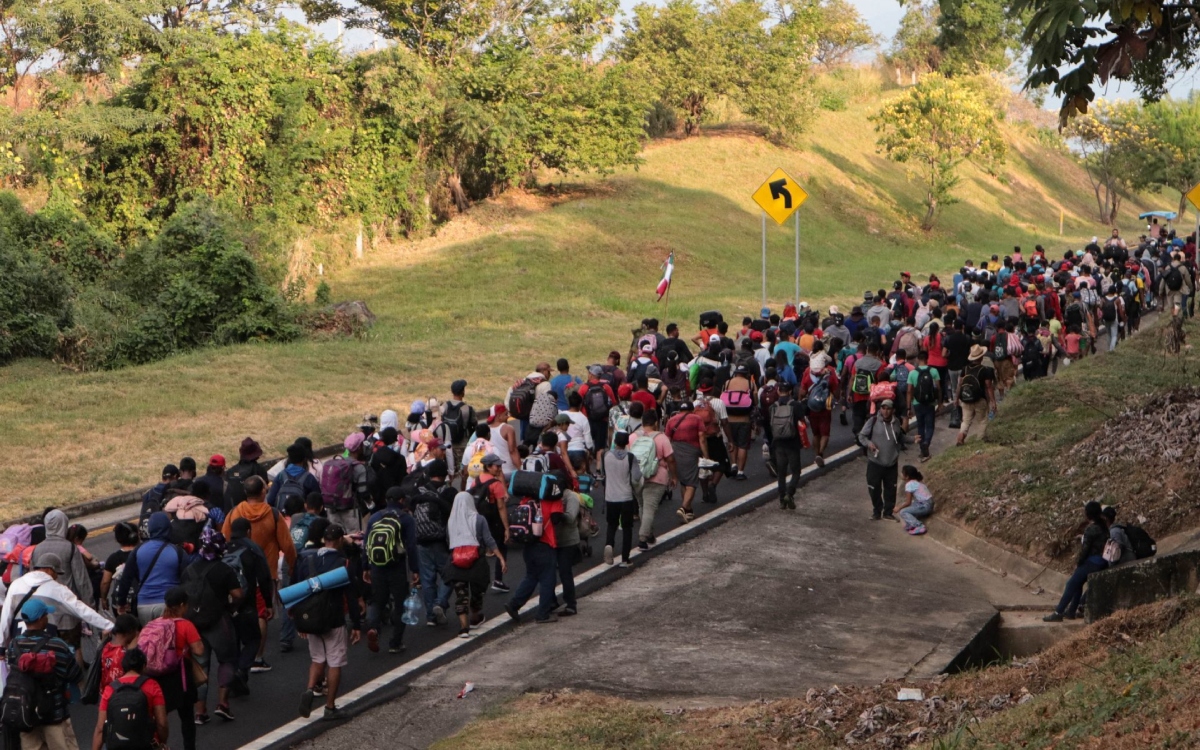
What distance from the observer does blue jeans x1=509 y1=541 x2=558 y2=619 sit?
11.7 meters

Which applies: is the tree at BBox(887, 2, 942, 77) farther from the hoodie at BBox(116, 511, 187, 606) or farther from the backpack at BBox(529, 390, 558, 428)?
the hoodie at BBox(116, 511, 187, 606)

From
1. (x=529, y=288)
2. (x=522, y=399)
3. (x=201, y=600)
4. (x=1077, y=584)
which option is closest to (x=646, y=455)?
(x=522, y=399)

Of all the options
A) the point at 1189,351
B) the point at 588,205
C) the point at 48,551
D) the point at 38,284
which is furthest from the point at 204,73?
the point at 48,551

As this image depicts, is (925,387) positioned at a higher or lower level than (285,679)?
higher

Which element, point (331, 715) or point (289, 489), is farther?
point (289, 489)

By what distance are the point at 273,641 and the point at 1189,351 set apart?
56.6 ft

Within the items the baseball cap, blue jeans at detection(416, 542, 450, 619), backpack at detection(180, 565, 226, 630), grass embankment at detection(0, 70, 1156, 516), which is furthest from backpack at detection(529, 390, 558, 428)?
the baseball cap

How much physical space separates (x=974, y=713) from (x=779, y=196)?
17.0 m

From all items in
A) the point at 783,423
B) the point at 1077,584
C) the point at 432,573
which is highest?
the point at 783,423

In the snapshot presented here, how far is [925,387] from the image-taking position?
17.4m

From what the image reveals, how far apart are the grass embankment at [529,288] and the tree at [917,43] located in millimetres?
7745

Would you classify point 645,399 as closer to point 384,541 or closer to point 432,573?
point 432,573

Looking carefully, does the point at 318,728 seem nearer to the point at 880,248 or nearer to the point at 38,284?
the point at 38,284

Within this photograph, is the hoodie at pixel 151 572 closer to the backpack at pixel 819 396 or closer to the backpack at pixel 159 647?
the backpack at pixel 159 647
